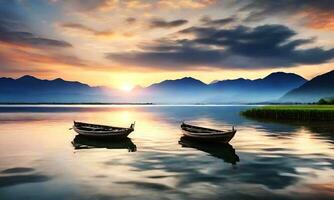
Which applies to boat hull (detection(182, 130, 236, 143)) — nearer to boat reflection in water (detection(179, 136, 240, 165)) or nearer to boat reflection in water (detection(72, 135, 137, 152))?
boat reflection in water (detection(179, 136, 240, 165))

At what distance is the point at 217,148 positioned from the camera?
36.5m

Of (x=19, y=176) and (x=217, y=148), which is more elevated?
(x=217, y=148)

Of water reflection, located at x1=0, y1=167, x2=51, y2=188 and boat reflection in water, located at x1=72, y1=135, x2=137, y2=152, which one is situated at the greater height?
boat reflection in water, located at x1=72, y1=135, x2=137, y2=152

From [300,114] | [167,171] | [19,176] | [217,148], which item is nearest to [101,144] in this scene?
[217,148]

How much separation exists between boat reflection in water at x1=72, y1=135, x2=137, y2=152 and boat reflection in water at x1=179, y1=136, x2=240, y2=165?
619cm

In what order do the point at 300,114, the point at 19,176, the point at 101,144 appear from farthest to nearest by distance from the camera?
the point at 300,114
the point at 101,144
the point at 19,176

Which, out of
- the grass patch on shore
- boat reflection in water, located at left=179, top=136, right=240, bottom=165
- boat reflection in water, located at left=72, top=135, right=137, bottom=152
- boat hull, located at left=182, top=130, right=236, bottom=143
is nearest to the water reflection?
boat reflection in water, located at left=72, top=135, right=137, bottom=152

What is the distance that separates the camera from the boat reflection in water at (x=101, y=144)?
125 feet

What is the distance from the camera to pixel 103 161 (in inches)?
1150

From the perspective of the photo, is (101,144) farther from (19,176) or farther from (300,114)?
(300,114)

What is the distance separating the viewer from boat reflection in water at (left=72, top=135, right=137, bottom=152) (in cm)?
3797

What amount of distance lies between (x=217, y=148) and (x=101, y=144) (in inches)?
517

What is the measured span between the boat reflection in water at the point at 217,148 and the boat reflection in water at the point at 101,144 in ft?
20.3

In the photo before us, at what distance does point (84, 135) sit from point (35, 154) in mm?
11649
